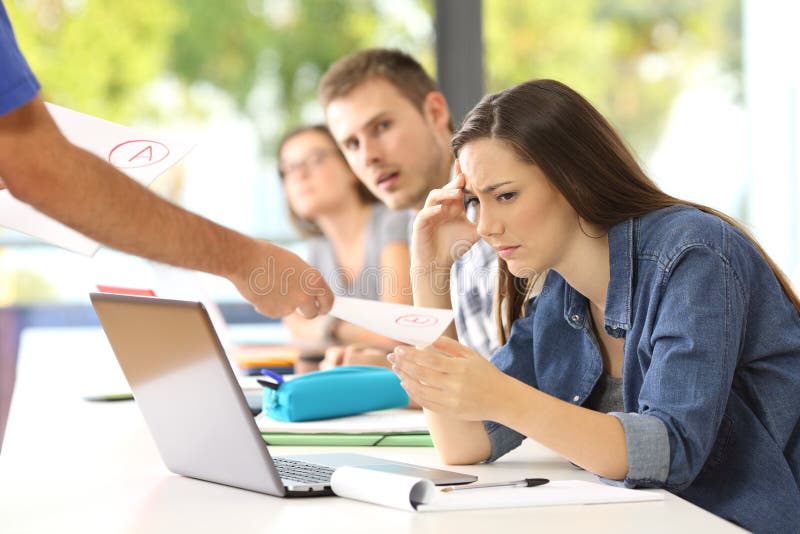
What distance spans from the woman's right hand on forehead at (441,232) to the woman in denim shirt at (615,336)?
3 centimetres

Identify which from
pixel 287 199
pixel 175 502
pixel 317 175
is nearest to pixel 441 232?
pixel 175 502

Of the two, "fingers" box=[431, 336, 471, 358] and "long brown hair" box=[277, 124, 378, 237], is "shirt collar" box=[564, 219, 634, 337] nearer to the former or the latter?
"fingers" box=[431, 336, 471, 358]

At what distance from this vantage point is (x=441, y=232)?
1.70 metres

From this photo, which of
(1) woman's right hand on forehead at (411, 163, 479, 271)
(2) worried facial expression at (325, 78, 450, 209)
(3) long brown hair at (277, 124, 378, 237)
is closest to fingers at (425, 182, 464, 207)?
(1) woman's right hand on forehead at (411, 163, 479, 271)

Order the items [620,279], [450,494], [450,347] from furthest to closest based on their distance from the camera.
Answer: [620,279]
[450,347]
[450,494]

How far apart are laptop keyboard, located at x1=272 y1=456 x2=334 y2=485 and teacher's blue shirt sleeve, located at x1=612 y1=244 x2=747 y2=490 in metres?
0.35

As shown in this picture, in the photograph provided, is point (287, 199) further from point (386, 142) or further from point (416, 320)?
point (416, 320)

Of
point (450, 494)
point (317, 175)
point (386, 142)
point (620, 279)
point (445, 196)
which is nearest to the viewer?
point (450, 494)

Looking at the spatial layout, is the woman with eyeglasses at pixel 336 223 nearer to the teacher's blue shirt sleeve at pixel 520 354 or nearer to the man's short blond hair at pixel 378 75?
the man's short blond hair at pixel 378 75

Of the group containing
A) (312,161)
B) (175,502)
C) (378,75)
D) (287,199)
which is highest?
(378,75)

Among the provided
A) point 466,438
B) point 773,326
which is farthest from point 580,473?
point 773,326

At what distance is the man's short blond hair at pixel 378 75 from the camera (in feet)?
8.40

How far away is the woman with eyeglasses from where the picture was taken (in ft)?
10.0

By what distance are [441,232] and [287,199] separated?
A: 177cm
